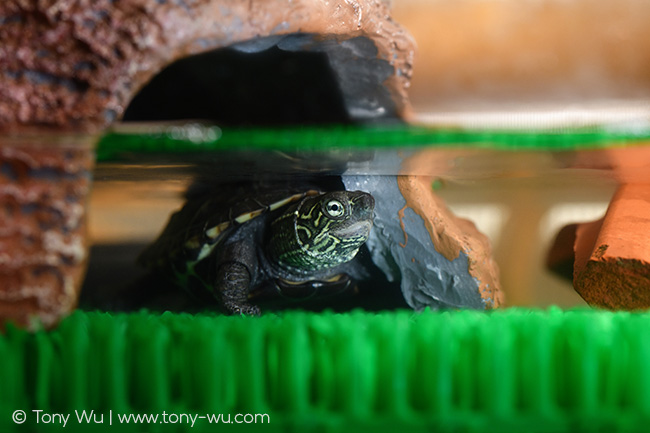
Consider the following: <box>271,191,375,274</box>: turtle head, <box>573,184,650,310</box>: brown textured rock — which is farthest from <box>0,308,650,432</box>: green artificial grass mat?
<box>271,191,375,274</box>: turtle head

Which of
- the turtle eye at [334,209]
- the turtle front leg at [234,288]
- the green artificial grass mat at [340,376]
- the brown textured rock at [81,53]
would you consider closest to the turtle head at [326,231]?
the turtle eye at [334,209]

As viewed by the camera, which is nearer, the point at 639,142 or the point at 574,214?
the point at 639,142

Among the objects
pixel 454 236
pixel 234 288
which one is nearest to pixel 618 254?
pixel 454 236

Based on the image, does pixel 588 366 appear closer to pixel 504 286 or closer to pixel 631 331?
pixel 631 331

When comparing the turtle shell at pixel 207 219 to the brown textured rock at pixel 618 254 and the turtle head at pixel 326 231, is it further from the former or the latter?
the brown textured rock at pixel 618 254

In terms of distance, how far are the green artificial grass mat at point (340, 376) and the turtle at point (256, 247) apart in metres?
0.32

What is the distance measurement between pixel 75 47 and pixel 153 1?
6.5 inches

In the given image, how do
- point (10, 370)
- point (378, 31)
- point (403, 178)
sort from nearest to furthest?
point (10, 370), point (403, 178), point (378, 31)

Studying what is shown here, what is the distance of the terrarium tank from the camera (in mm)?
716

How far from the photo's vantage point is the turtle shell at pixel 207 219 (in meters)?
1.15

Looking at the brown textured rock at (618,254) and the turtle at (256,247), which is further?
the turtle at (256,247)

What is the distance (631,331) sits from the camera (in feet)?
2.47

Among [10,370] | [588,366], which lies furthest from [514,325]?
[10,370]

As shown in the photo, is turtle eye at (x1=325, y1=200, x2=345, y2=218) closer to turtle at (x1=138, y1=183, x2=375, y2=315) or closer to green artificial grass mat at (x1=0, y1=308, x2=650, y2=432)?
turtle at (x1=138, y1=183, x2=375, y2=315)
